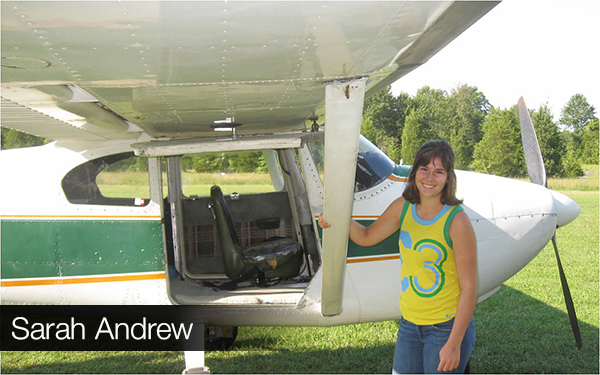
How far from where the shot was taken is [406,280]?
2.52 meters

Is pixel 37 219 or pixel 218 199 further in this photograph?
pixel 218 199

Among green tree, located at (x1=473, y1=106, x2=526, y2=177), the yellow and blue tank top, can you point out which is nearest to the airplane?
the yellow and blue tank top

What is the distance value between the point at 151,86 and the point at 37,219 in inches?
81.6

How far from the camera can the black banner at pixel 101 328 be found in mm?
4016

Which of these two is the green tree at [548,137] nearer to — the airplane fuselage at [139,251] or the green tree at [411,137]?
the green tree at [411,137]

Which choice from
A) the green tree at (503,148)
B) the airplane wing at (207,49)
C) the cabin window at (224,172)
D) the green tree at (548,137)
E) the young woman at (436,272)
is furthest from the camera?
the green tree at (503,148)

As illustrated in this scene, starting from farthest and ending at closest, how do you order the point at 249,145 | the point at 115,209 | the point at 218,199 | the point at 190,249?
the point at 190,249
the point at 218,199
the point at 115,209
the point at 249,145

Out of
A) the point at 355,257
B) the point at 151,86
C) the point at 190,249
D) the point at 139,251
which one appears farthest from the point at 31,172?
the point at 355,257

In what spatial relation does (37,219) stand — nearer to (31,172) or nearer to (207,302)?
(31,172)

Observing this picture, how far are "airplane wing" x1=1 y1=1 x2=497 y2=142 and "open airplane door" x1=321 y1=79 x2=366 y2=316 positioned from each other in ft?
0.40

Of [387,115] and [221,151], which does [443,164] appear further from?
[387,115]

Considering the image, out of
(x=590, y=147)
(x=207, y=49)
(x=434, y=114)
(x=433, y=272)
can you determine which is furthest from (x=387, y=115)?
(x=207, y=49)

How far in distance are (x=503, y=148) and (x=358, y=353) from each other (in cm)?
4365

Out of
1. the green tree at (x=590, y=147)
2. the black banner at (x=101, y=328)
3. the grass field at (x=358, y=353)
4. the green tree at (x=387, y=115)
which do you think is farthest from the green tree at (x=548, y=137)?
the black banner at (x=101, y=328)
